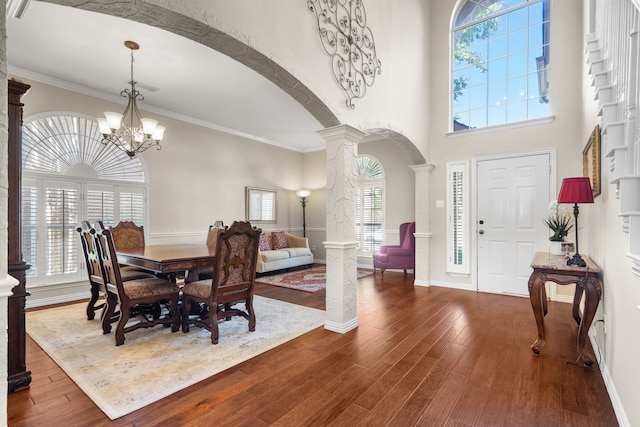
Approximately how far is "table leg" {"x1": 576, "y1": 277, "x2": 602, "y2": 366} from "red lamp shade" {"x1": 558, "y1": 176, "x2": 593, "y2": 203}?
66 centimetres

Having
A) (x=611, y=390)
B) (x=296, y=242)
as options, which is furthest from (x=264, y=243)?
(x=611, y=390)

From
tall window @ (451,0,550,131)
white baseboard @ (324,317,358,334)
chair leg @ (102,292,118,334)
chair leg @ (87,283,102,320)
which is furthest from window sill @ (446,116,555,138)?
chair leg @ (87,283,102,320)

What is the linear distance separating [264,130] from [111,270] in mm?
Answer: 4309

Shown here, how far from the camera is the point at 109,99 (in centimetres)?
461

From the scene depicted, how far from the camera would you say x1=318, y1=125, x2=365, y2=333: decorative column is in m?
3.04

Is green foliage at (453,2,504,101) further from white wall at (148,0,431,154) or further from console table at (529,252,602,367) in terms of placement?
console table at (529,252,602,367)

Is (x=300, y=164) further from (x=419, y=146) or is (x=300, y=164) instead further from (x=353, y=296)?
(x=353, y=296)

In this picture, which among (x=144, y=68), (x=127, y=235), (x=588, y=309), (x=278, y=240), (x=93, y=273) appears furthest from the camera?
(x=278, y=240)

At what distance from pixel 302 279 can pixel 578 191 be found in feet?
13.4

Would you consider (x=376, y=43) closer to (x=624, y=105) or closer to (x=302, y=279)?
(x=624, y=105)

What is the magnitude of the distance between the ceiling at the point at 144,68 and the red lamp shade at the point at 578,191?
11.7 feet

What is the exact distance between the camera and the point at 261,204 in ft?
23.0

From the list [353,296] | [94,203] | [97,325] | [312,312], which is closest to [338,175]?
[353,296]

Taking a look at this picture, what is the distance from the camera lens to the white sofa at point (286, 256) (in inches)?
232
